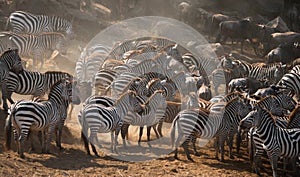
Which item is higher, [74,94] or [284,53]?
[284,53]

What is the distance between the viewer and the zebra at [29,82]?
12633mm

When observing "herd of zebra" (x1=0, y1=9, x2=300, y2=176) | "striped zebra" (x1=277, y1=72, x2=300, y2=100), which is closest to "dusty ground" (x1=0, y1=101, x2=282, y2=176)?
"herd of zebra" (x1=0, y1=9, x2=300, y2=176)

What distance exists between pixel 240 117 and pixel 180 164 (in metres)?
2.07

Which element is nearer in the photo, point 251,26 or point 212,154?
point 212,154

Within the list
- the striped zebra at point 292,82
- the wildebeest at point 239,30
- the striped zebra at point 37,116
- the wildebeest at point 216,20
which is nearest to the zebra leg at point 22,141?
the striped zebra at point 37,116

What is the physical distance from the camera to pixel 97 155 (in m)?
11.4

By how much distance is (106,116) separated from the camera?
11.2 m

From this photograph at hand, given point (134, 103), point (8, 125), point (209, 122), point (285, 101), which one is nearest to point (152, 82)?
point (134, 103)

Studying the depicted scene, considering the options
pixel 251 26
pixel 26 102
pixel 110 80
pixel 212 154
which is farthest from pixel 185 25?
pixel 26 102

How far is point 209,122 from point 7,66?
508 cm

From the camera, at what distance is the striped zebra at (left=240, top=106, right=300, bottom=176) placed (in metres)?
10.8

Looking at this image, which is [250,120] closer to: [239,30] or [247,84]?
[247,84]

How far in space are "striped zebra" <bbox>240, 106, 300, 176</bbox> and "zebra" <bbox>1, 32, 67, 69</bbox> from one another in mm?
8762

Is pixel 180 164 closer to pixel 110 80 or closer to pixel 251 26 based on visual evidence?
pixel 110 80
